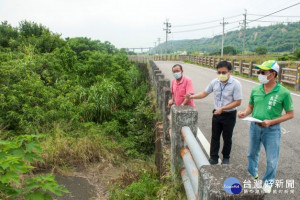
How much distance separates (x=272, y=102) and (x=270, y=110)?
93 millimetres

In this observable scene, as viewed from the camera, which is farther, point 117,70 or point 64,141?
point 117,70

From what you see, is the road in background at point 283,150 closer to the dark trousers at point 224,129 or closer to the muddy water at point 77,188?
the dark trousers at point 224,129

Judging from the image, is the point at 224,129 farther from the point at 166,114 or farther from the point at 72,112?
the point at 72,112

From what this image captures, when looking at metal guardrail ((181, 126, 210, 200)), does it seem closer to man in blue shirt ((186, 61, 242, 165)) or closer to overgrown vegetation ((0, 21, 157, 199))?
man in blue shirt ((186, 61, 242, 165))

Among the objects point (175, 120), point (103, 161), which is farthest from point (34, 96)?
point (175, 120)

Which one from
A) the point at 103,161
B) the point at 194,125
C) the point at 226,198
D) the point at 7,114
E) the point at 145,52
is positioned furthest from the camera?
the point at 145,52

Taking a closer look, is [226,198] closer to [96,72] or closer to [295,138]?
[295,138]

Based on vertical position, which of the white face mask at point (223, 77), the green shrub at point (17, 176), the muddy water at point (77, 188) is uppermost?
the white face mask at point (223, 77)

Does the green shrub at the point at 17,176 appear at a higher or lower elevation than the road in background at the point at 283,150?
higher

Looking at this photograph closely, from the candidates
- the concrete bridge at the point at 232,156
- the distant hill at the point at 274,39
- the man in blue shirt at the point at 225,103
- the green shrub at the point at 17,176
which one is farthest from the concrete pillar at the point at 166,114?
the distant hill at the point at 274,39

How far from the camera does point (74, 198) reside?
14.3 feet

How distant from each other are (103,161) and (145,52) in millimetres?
53834

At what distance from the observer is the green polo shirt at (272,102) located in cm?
275

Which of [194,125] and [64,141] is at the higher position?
[194,125]
